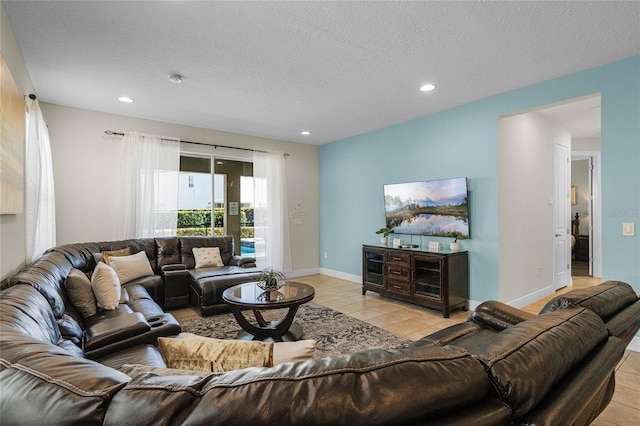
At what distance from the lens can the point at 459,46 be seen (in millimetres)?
2648

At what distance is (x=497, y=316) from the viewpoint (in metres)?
2.19

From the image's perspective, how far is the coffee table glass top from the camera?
2811 mm

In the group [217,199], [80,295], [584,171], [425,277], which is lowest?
[425,277]

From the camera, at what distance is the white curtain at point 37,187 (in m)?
2.70

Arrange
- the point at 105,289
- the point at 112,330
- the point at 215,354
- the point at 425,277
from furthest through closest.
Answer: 1. the point at 425,277
2. the point at 105,289
3. the point at 112,330
4. the point at 215,354

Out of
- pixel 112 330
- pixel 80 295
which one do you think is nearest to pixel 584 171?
pixel 112 330

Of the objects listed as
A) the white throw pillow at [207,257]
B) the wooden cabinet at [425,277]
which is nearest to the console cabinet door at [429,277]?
the wooden cabinet at [425,277]

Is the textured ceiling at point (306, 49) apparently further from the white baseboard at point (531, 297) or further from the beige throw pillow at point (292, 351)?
the white baseboard at point (531, 297)

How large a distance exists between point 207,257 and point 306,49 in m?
3.28

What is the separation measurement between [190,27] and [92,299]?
7.54 feet

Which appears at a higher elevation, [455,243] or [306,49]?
[306,49]

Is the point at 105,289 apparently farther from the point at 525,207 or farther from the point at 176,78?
the point at 525,207

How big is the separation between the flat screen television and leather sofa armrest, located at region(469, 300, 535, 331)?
75.5 inches

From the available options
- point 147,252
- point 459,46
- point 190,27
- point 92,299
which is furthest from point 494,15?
point 147,252
